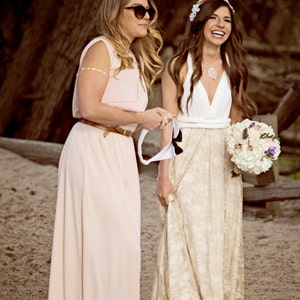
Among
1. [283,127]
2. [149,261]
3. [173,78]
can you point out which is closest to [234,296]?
[173,78]

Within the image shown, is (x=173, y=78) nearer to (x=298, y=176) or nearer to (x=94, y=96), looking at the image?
(x=94, y=96)

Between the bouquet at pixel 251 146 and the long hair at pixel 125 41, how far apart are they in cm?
90

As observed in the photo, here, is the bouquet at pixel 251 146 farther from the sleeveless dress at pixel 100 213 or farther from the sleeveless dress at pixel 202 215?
the sleeveless dress at pixel 100 213

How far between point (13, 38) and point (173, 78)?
22.6 ft

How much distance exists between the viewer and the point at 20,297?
6910 millimetres

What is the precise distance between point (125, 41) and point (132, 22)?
0.29 feet

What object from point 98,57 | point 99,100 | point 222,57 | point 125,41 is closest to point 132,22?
point 125,41

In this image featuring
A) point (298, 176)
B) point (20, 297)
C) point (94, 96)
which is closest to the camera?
point (94, 96)

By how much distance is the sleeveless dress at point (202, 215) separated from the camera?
18.1 feet

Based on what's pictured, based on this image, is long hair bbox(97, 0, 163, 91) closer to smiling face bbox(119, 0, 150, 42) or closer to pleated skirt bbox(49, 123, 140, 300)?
smiling face bbox(119, 0, 150, 42)

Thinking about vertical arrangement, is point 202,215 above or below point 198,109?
below

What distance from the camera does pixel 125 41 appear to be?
449 cm

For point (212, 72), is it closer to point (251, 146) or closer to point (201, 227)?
point (251, 146)

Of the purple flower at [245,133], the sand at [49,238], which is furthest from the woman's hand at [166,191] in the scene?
the sand at [49,238]
